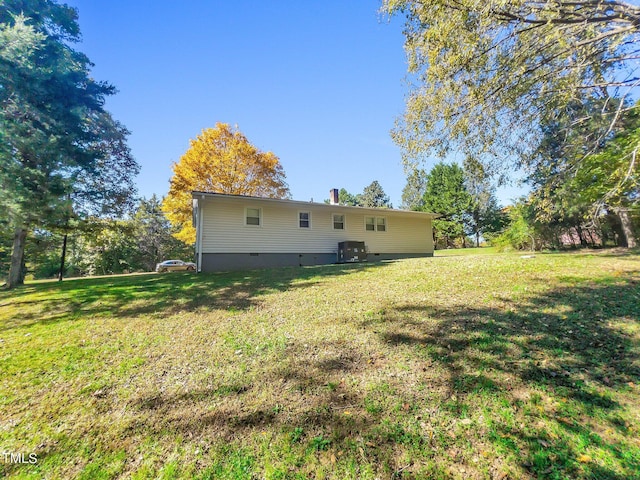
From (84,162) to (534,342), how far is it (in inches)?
587

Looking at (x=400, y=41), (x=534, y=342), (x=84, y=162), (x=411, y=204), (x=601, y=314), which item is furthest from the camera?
(x=411, y=204)

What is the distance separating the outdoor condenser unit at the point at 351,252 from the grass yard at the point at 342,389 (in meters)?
8.49

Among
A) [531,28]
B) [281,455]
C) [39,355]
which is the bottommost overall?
[281,455]

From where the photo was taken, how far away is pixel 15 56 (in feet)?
29.4

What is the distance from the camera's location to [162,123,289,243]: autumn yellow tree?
20281 millimetres

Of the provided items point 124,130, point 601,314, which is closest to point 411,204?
point 124,130

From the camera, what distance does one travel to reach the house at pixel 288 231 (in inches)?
474

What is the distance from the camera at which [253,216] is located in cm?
1299

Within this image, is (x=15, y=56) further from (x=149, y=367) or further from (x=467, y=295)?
(x=467, y=295)

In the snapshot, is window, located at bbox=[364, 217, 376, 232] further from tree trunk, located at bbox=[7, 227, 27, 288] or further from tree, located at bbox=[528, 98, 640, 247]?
tree trunk, located at bbox=[7, 227, 27, 288]

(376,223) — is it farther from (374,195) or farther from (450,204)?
(374,195)

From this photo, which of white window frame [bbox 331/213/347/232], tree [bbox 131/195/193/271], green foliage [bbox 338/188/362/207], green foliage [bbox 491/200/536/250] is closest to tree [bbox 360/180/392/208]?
green foliage [bbox 338/188/362/207]

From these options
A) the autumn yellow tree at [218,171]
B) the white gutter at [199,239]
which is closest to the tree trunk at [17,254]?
the white gutter at [199,239]

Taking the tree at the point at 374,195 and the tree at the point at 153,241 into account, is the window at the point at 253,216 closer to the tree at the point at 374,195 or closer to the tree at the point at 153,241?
the tree at the point at 153,241
